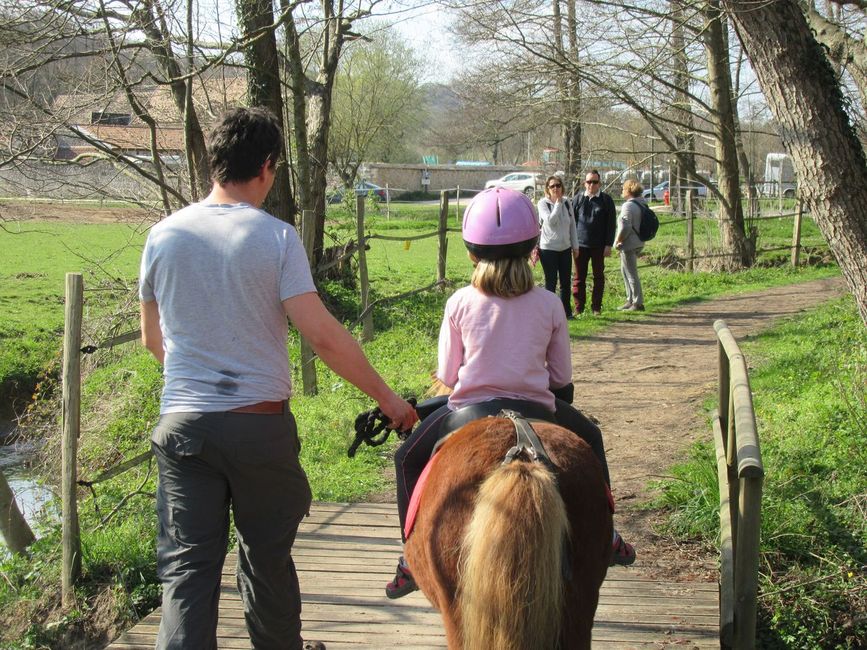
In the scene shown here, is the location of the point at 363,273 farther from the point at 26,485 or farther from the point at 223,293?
the point at 223,293

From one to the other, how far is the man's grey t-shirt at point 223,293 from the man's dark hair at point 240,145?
0.12 m

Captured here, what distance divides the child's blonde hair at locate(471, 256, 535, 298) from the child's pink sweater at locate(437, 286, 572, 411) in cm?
3

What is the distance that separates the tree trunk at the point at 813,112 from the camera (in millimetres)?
5125

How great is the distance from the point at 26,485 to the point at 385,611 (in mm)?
5769

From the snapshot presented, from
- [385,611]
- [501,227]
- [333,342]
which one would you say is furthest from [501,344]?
[385,611]

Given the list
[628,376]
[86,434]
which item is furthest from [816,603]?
[86,434]

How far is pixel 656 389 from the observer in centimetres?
829

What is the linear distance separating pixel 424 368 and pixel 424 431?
6701 millimetres

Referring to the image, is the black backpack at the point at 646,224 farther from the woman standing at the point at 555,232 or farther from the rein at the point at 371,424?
the rein at the point at 371,424

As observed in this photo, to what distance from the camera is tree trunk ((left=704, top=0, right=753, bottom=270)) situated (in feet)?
52.6

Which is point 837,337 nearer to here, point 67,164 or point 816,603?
point 816,603

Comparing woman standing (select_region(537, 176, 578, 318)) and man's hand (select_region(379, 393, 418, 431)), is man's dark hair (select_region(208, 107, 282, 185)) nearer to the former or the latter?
man's hand (select_region(379, 393, 418, 431))

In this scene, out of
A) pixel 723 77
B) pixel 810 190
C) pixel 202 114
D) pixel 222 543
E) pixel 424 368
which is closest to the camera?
pixel 222 543

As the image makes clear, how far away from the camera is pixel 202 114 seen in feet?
37.4
